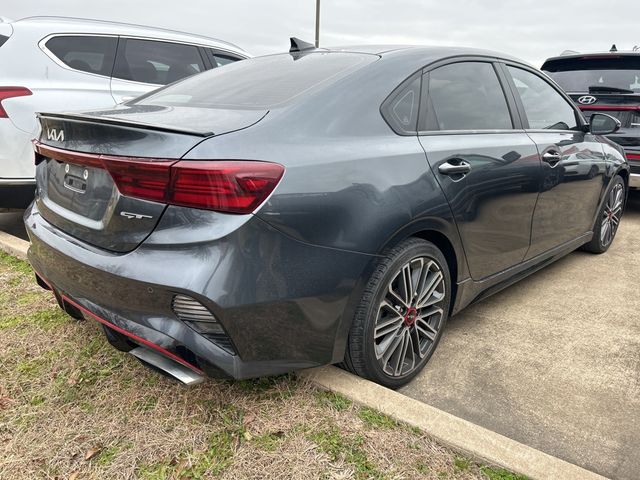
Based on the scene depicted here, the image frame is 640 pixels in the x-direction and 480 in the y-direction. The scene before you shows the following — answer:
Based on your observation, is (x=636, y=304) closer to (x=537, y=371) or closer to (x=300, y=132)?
(x=537, y=371)

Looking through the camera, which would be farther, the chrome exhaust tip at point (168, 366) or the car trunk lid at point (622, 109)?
the car trunk lid at point (622, 109)

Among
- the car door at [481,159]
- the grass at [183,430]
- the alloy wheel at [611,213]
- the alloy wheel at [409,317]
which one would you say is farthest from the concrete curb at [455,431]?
the alloy wheel at [611,213]

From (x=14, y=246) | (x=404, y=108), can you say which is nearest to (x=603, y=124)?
(x=404, y=108)

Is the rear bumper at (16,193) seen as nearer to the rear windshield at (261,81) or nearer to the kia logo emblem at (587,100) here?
the rear windshield at (261,81)

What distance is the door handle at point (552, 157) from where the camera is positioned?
311 cm

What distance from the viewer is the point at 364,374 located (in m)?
2.23

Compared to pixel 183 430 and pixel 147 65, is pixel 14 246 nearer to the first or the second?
pixel 147 65

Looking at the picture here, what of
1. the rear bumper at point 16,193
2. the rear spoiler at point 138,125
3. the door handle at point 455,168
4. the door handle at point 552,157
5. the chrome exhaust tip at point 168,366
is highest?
the rear spoiler at point 138,125

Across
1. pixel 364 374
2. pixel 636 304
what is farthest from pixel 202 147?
pixel 636 304

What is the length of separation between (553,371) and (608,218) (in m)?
2.35

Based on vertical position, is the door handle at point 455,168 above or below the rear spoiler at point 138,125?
below

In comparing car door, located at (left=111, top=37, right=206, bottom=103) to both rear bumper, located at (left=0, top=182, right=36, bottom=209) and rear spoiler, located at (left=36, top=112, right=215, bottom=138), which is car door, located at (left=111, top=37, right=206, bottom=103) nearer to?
rear bumper, located at (left=0, top=182, right=36, bottom=209)

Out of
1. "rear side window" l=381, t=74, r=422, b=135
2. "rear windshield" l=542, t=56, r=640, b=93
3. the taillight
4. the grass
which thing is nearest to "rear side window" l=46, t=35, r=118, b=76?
the taillight

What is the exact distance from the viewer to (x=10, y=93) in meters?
3.61
